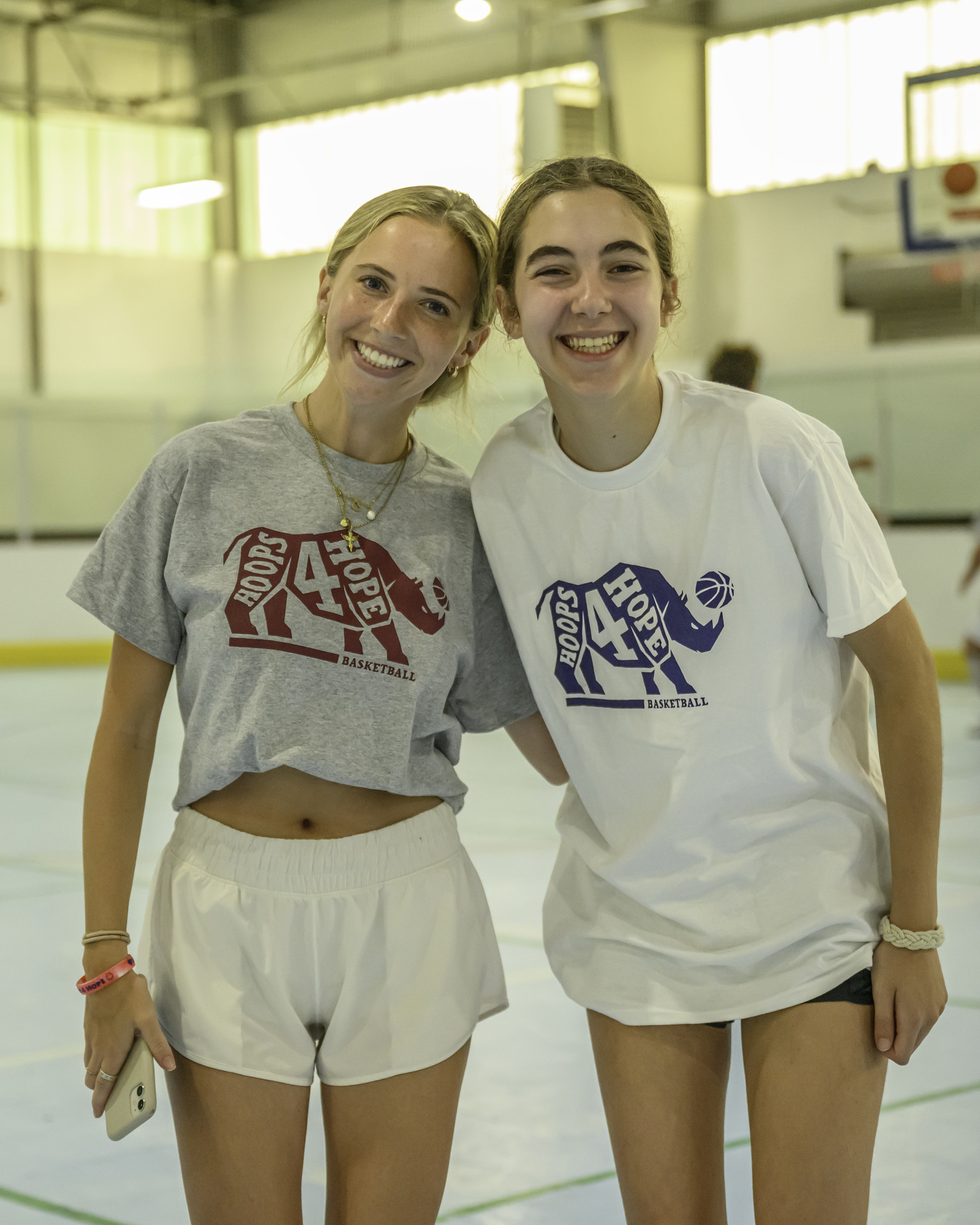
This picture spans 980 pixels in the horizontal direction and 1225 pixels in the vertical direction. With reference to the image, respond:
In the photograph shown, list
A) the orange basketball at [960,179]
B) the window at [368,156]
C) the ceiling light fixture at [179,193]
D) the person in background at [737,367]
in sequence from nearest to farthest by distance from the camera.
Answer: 1. the person in background at [737,367]
2. the orange basketball at [960,179]
3. the window at [368,156]
4. the ceiling light fixture at [179,193]

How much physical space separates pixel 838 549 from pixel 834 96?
517 inches

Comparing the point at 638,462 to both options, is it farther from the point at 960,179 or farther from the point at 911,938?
the point at 960,179

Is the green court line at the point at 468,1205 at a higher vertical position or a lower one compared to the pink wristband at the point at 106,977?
lower

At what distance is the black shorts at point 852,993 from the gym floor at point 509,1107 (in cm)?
103

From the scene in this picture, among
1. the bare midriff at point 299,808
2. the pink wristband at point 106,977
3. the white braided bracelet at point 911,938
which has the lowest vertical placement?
the pink wristband at point 106,977

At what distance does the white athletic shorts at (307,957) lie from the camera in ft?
6.00

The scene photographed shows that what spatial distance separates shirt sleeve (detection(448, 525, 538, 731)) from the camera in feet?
6.64

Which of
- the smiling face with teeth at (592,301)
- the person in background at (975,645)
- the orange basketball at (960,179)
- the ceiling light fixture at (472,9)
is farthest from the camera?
the ceiling light fixture at (472,9)

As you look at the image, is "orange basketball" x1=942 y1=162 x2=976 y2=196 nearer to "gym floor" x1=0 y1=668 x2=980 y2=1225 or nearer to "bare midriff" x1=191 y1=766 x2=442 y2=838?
"gym floor" x1=0 y1=668 x2=980 y2=1225

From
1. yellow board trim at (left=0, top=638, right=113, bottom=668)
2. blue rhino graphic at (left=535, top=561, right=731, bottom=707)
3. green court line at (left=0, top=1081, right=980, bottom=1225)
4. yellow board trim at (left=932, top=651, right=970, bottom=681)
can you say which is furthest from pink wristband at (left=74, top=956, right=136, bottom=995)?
yellow board trim at (left=0, top=638, right=113, bottom=668)

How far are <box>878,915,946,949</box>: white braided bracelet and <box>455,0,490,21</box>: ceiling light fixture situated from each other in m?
14.0

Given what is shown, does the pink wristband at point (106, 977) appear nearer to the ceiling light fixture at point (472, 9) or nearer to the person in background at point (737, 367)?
the person in background at point (737, 367)

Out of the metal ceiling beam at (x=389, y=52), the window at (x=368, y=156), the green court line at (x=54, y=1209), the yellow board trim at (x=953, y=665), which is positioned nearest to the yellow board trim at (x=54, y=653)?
the window at (x=368, y=156)

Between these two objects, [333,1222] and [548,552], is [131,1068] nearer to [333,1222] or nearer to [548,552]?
[333,1222]
